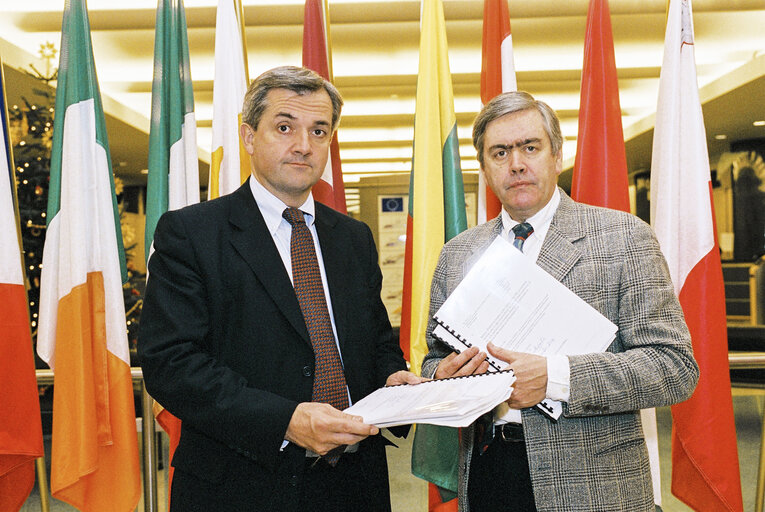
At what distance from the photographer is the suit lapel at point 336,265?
1633 millimetres

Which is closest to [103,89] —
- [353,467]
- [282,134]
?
[282,134]

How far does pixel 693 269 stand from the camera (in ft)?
7.70

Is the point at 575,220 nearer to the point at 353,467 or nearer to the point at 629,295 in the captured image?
the point at 629,295

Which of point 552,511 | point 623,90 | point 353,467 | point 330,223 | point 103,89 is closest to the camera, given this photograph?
point 552,511

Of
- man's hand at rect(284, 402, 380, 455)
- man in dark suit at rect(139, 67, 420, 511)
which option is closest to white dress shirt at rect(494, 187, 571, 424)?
man in dark suit at rect(139, 67, 420, 511)

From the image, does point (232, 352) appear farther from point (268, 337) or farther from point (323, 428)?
point (323, 428)

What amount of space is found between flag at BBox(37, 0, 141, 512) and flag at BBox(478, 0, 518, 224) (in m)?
1.64

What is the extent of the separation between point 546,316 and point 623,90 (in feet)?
25.1

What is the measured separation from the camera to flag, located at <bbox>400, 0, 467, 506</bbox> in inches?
98.6

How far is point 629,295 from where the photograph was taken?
1529 mm

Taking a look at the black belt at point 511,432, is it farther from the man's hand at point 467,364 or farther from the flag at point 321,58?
the flag at point 321,58

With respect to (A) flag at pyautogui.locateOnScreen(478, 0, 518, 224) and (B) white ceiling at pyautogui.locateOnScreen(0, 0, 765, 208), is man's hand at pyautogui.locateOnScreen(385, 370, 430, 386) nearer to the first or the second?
(A) flag at pyautogui.locateOnScreen(478, 0, 518, 224)

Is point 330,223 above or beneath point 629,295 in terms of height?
above

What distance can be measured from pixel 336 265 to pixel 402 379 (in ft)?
1.25
